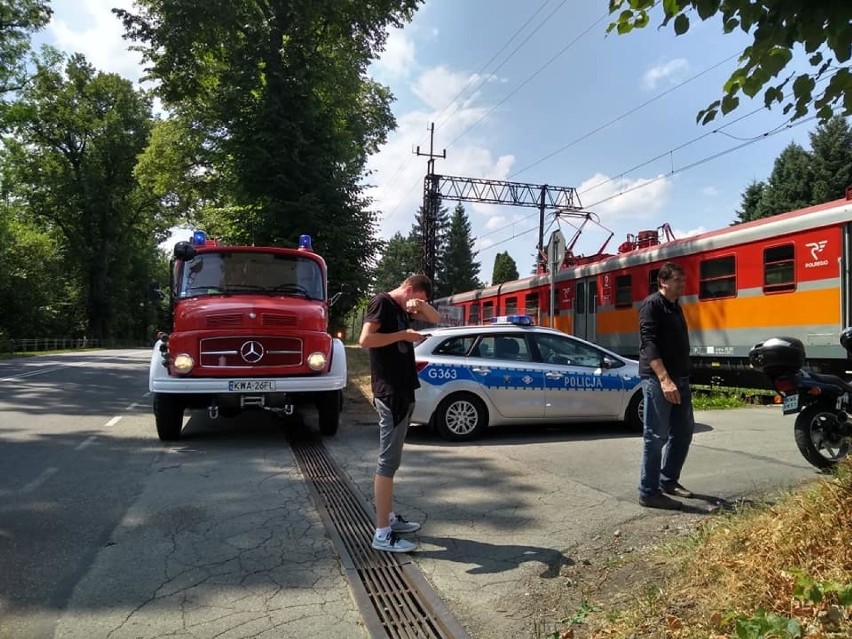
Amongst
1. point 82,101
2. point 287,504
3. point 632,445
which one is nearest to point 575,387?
point 632,445

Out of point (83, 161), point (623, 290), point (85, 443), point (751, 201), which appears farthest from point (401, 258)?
point (85, 443)

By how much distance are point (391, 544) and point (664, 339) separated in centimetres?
269

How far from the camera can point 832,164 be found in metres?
33.9

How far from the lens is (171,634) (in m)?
3.22

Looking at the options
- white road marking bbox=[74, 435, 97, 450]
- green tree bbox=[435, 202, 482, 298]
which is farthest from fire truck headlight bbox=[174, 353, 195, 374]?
green tree bbox=[435, 202, 482, 298]

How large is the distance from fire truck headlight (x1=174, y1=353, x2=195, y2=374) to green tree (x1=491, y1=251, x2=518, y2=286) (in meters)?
73.9

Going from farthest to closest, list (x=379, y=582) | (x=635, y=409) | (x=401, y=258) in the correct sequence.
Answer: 1. (x=401, y=258)
2. (x=635, y=409)
3. (x=379, y=582)

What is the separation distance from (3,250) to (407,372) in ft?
153

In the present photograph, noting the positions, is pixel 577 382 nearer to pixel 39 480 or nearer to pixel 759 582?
pixel 759 582

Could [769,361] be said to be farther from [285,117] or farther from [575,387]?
[285,117]

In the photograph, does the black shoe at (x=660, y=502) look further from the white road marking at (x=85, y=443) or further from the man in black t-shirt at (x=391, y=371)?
the white road marking at (x=85, y=443)

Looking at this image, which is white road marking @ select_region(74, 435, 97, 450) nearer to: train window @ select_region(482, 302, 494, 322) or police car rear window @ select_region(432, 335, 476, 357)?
police car rear window @ select_region(432, 335, 476, 357)

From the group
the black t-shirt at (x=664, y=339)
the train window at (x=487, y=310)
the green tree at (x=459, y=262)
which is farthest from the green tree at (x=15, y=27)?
the green tree at (x=459, y=262)

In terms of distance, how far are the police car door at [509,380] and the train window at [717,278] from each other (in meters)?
5.67
